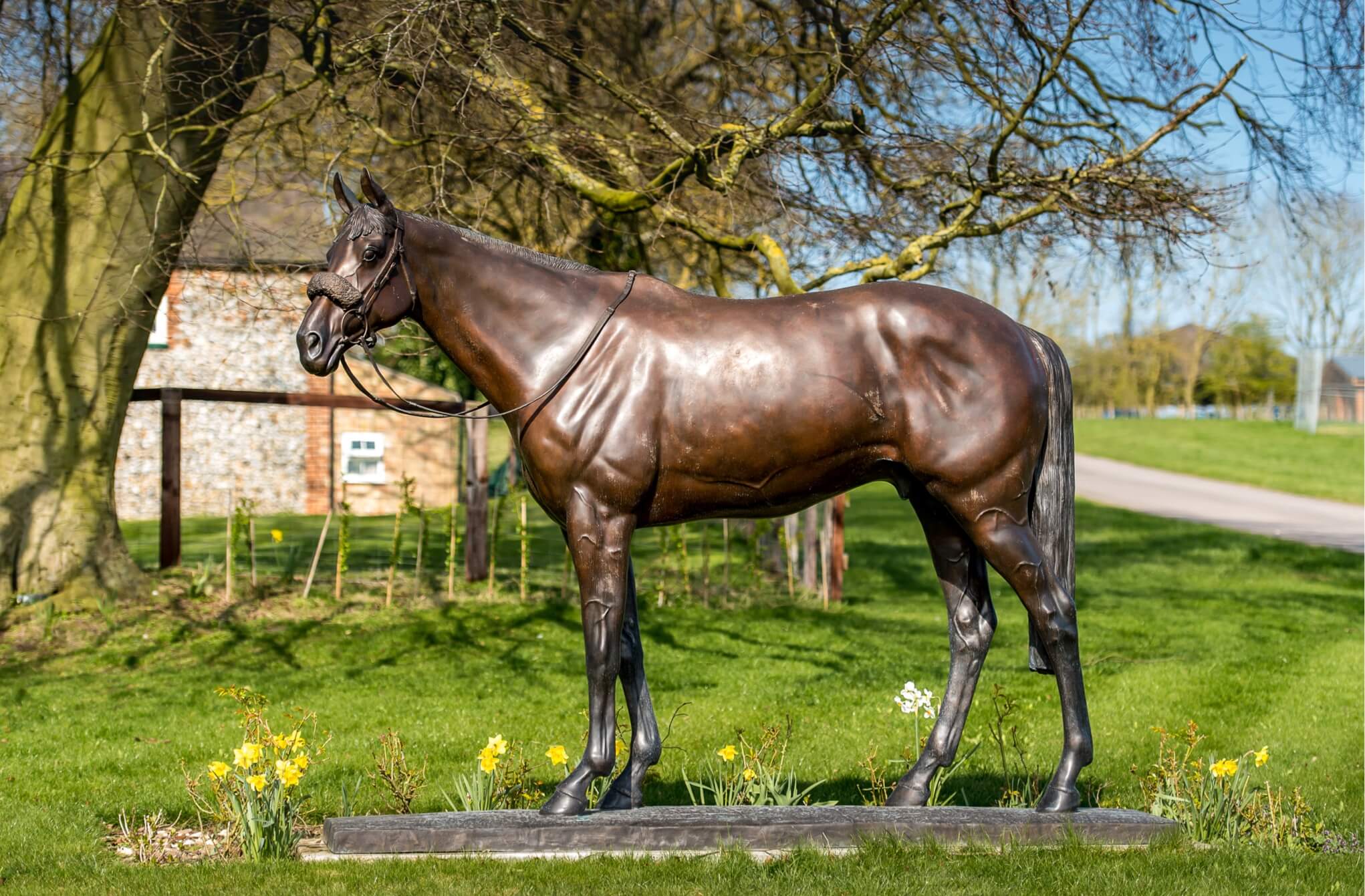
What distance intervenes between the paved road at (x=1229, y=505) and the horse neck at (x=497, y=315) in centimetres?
1647

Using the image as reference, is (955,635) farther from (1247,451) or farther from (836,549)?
(1247,451)

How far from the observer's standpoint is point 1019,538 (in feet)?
16.0

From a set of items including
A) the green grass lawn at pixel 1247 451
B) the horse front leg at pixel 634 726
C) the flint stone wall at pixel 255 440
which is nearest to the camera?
the horse front leg at pixel 634 726

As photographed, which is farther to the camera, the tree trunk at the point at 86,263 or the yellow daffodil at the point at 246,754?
the tree trunk at the point at 86,263

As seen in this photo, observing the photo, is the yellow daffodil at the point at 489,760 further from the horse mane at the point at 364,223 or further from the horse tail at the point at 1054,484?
the horse tail at the point at 1054,484

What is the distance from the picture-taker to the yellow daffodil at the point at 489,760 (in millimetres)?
5156

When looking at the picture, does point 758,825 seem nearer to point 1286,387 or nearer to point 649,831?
point 649,831

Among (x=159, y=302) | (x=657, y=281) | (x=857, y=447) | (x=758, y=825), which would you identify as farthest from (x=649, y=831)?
(x=159, y=302)

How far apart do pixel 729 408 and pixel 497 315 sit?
0.99m

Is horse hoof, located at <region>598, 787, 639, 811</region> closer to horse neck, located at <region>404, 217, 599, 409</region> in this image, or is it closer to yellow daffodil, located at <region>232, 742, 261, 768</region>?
yellow daffodil, located at <region>232, 742, 261, 768</region>

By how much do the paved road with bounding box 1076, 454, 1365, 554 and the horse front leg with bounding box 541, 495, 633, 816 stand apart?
16233mm

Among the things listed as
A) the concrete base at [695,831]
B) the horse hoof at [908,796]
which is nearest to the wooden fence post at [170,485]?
the concrete base at [695,831]

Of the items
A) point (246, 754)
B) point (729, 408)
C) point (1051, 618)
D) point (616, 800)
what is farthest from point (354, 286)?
point (1051, 618)

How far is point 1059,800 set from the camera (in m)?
4.99
